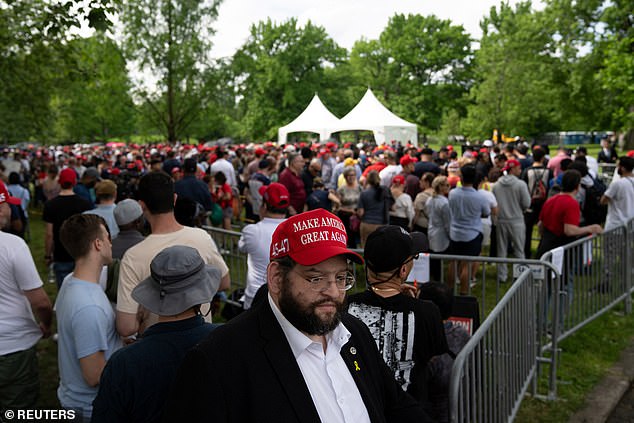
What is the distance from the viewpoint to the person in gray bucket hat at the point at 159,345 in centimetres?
230

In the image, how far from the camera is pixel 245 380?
5.84 feet

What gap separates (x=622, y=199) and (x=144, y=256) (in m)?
7.39

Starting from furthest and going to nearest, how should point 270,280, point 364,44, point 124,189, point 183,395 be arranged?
point 364,44 → point 124,189 → point 270,280 → point 183,395

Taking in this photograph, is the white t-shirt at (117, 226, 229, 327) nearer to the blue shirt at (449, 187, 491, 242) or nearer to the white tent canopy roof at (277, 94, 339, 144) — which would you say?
the blue shirt at (449, 187, 491, 242)

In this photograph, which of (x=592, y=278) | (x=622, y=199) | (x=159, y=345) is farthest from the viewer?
(x=622, y=199)

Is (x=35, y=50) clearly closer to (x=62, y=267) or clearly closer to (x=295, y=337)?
(x=62, y=267)

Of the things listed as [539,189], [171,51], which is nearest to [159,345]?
[539,189]

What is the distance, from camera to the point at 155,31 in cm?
3266

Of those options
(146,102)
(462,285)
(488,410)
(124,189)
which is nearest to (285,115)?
(146,102)

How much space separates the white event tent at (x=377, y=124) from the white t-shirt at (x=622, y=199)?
44.7 feet

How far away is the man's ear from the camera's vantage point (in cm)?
201

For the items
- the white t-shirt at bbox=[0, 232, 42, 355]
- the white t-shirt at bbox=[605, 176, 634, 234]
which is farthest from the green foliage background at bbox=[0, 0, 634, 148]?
the white t-shirt at bbox=[605, 176, 634, 234]

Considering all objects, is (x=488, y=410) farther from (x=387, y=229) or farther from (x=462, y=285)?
(x=462, y=285)

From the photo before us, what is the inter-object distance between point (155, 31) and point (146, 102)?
4379mm
